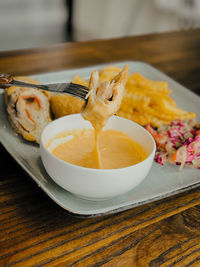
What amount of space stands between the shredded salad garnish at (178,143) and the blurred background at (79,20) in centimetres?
305

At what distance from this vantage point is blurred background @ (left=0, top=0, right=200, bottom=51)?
423 centimetres

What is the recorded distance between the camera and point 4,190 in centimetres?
91

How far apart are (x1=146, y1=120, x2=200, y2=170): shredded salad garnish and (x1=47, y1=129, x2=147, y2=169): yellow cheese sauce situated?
125 mm

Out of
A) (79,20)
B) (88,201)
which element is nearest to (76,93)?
(88,201)

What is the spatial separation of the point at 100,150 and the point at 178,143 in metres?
→ 0.29

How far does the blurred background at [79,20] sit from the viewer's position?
423 centimetres

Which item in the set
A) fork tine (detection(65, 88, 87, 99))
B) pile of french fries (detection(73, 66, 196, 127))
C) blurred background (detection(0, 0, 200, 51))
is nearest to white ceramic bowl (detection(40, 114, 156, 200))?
fork tine (detection(65, 88, 87, 99))

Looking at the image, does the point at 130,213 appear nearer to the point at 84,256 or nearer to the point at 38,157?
the point at 84,256

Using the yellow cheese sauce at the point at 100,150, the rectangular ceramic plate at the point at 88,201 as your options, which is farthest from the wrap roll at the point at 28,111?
the yellow cheese sauce at the point at 100,150

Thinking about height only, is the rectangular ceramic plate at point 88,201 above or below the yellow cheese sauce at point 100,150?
below

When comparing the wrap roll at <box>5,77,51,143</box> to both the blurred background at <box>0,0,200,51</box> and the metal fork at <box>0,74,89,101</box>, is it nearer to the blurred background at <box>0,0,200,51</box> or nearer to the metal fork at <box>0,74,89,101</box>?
the metal fork at <box>0,74,89,101</box>

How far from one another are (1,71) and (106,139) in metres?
0.82

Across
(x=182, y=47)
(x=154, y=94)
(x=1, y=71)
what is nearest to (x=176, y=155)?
(x=154, y=94)

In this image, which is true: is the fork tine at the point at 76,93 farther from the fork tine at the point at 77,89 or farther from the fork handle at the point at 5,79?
the fork handle at the point at 5,79
